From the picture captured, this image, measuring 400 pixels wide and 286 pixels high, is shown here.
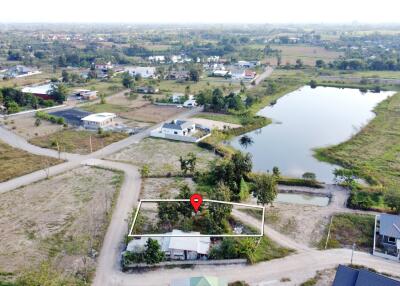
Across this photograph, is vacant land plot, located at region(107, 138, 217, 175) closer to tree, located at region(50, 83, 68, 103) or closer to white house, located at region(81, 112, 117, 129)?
white house, located at region(81, 112, 117, 129)

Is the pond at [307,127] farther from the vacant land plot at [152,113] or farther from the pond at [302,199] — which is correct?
the vacant land plot at [152,113]

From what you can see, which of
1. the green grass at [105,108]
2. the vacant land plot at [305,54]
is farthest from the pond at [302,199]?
the vacant land plot at [305,54]

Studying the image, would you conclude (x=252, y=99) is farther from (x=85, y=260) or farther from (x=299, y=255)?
(x=85, y=260)

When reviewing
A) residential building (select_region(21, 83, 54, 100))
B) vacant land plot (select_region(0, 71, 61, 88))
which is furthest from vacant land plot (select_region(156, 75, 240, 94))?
vacant land plot (select_region(0, 71, 61, 88))

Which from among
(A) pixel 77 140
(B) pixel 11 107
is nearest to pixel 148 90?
(B) pixel 11 107

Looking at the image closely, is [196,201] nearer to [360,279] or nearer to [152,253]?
[152,253]
